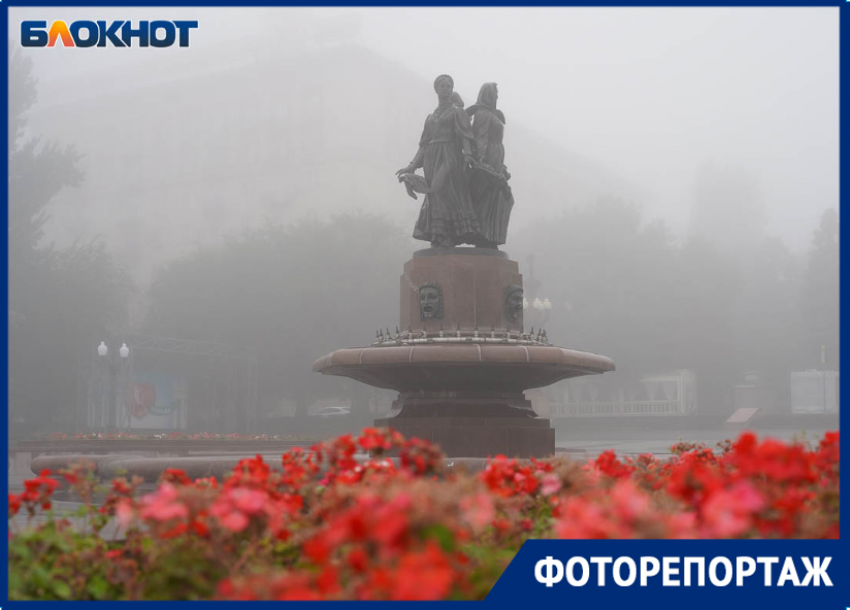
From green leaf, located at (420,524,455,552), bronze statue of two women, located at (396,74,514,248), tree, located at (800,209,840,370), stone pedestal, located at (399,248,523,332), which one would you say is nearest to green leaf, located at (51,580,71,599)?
green leaf, located at (420,524,455,552)

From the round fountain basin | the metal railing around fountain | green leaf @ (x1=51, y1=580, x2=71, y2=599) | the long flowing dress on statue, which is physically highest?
the long flowing dress on statue

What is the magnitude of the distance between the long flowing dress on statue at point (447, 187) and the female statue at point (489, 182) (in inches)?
4.1

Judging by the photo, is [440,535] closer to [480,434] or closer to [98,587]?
[98,587]

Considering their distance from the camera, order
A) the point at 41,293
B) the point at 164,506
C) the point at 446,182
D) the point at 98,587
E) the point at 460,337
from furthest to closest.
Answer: the point at 41,293, the point at 446,182, the point at 460,337, the point at 98,587, the point at 164,506

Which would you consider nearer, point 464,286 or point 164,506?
point 164,506

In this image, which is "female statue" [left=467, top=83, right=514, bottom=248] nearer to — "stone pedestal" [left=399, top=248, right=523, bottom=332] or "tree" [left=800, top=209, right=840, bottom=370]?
"stone pedestal" [left=399, top=248, right=523, bottom=332]

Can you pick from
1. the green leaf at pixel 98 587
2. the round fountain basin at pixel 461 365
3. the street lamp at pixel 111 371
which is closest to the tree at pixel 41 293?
the street lamp at pixel 111 371

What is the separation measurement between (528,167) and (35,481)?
62510 mm

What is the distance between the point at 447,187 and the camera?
35.1 ft

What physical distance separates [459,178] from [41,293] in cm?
2728

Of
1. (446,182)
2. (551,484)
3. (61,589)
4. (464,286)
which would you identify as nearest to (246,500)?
(61,589)

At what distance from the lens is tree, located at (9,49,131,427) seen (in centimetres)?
3350

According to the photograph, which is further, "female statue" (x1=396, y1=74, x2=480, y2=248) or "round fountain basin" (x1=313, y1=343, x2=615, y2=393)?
"female statue" (x1=396, y1=74, x2=480, y2=248)

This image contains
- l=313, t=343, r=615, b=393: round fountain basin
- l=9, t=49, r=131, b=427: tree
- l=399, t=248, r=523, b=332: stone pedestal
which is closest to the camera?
l=313, t=343, r=615, b=393: round fountain basin
